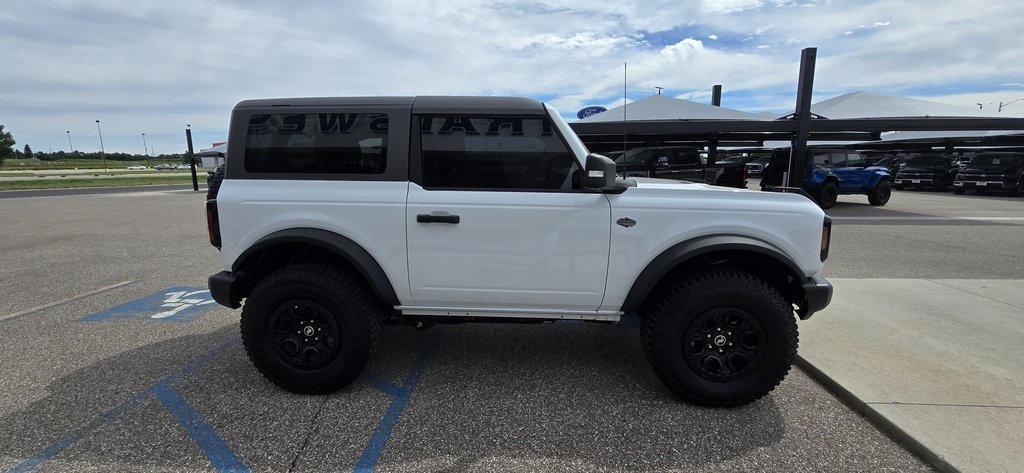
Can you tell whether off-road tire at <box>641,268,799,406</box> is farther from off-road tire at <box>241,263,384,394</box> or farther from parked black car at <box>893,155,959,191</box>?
parked black car at <box>893,155,959,191</box>

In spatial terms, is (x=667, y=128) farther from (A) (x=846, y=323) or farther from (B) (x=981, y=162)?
(B) (x=981, y=162)

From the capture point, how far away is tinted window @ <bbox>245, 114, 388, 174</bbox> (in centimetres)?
291

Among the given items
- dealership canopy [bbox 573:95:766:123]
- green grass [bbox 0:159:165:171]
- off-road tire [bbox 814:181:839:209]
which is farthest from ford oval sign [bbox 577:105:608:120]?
green grass [bbox 0:159:165:171]

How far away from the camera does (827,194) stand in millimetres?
13906

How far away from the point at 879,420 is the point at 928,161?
2670 centimetres

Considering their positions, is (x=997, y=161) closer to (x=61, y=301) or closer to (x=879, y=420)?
(x=879, y=420)

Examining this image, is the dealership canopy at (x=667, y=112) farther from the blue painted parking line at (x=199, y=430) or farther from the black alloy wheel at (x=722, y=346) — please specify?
the blue painted parking line at (x=199, y=430)

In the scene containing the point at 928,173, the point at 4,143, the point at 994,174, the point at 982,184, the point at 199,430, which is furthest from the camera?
the point at 4,143

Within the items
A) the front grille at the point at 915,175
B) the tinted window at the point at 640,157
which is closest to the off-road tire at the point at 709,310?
the tinted window at the point at 640,157

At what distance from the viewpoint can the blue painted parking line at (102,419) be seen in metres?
2.36

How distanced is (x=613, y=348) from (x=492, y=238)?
160 centimetres

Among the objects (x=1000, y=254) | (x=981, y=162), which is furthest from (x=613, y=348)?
(x=981, y=162)

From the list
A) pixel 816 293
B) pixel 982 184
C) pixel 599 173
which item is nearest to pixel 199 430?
pixel 599 173

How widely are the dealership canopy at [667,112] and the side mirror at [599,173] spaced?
1183cm
